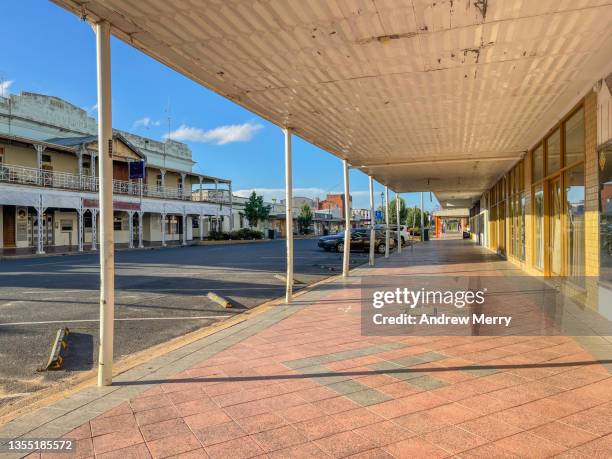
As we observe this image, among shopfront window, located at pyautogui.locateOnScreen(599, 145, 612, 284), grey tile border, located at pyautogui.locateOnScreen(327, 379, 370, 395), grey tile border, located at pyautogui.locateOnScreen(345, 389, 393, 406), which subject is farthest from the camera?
shopfront window, located at pyautogui.locateOnScreen(599, 145, 612, 284)

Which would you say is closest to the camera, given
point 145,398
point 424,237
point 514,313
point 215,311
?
point 145,398

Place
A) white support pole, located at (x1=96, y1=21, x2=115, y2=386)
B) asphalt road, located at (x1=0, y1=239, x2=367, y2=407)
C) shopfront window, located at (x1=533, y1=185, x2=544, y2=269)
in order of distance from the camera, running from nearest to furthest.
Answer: white support pole, located at (x1=96, y1=21, x2=115, y2=386), asphalt road, located at (x1=0, y1=239, x2=367, y2=407), shopfront window, located at (x1=533, y1=185, x2=544, y2=269)

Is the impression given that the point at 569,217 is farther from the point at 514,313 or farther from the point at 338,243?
the point at 338,243

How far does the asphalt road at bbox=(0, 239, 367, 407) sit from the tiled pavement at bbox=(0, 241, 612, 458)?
3.47 ft

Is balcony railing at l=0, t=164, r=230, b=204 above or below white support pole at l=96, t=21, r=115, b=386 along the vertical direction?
above

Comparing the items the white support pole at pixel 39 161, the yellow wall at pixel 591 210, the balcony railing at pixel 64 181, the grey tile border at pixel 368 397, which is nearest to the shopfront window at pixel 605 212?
the yellow wall at pixel 591 210

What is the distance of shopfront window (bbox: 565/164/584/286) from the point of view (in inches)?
288

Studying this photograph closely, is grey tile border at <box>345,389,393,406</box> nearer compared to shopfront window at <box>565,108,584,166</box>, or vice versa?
grey tile border at <box>345,389,393,406</box>

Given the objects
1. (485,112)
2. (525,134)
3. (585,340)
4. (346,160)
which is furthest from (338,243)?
(585,340)

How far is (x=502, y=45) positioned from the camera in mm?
5027

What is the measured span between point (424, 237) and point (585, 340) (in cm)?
3398

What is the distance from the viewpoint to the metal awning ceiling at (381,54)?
13.8ft

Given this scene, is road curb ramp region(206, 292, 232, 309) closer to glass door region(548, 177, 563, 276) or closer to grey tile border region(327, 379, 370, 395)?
grey tile border region(327, 379, 370, 395)

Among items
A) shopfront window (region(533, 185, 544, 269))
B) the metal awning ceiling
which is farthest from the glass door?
the metal awning ceiling
